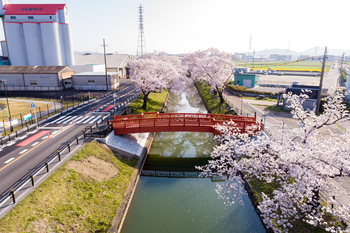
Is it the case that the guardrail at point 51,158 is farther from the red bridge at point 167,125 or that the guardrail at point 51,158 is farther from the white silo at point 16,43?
the white silo at point 16,43

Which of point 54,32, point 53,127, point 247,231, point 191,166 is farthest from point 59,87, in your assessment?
point 247,231

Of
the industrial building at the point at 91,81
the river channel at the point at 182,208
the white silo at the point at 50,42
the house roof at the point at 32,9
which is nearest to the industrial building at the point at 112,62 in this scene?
the white silo at the point at 50,42

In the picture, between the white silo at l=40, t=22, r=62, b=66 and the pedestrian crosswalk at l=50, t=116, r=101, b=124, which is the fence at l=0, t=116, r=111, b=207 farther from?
the white silo at l=40, t=22, r=62, b=66

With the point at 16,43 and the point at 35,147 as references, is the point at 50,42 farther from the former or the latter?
the point at 35,147

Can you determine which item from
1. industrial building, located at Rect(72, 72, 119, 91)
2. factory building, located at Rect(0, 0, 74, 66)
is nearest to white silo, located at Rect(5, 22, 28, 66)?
factory building, located at Rect(0, 0, 74, 66)

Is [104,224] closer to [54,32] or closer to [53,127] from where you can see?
[53,127]
